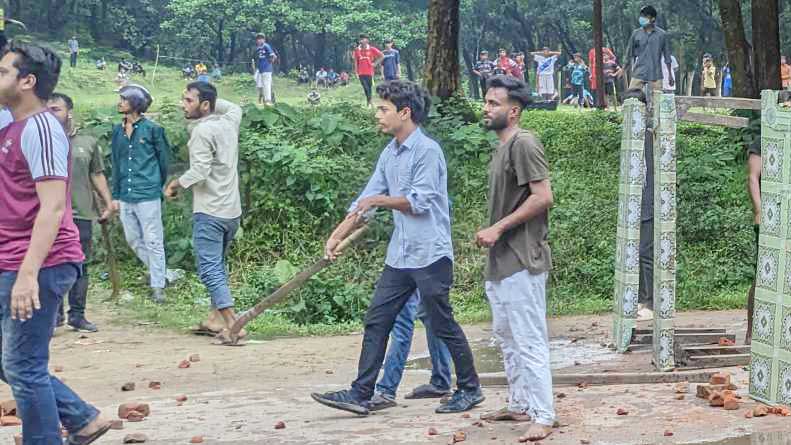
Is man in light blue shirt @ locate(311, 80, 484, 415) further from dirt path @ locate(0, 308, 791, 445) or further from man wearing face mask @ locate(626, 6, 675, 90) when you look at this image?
man wearing face mask @ locate(626, 6, 675, 90)

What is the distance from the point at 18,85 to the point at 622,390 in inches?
160

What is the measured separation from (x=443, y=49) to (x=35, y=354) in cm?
1332

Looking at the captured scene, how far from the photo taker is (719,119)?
796 cm

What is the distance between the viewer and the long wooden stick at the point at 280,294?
7.23 m

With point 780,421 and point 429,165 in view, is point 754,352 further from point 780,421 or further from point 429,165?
point 429,165

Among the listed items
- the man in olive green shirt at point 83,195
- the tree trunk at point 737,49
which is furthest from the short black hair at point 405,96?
the tree trunk at point 737,49

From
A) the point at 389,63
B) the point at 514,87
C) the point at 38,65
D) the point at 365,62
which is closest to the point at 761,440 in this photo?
the point at 514,87

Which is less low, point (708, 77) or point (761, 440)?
point (708, 77)

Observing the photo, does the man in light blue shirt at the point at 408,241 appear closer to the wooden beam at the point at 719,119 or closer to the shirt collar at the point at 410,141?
the shirt collar at the point at 410,141

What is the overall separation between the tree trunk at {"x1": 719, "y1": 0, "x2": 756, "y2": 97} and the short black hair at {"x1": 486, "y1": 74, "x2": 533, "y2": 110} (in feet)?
45.1

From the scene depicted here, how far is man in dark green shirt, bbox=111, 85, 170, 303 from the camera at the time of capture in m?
10.7

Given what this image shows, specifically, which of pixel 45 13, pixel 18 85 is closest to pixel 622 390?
pixel 18 85

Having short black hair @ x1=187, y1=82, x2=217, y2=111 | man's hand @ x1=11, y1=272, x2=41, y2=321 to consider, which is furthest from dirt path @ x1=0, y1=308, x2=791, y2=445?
short black hair @ x1=187, y1=82, x2=217, y2=111

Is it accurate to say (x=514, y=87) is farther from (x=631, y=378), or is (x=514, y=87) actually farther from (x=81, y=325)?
(x=81, y=325)
